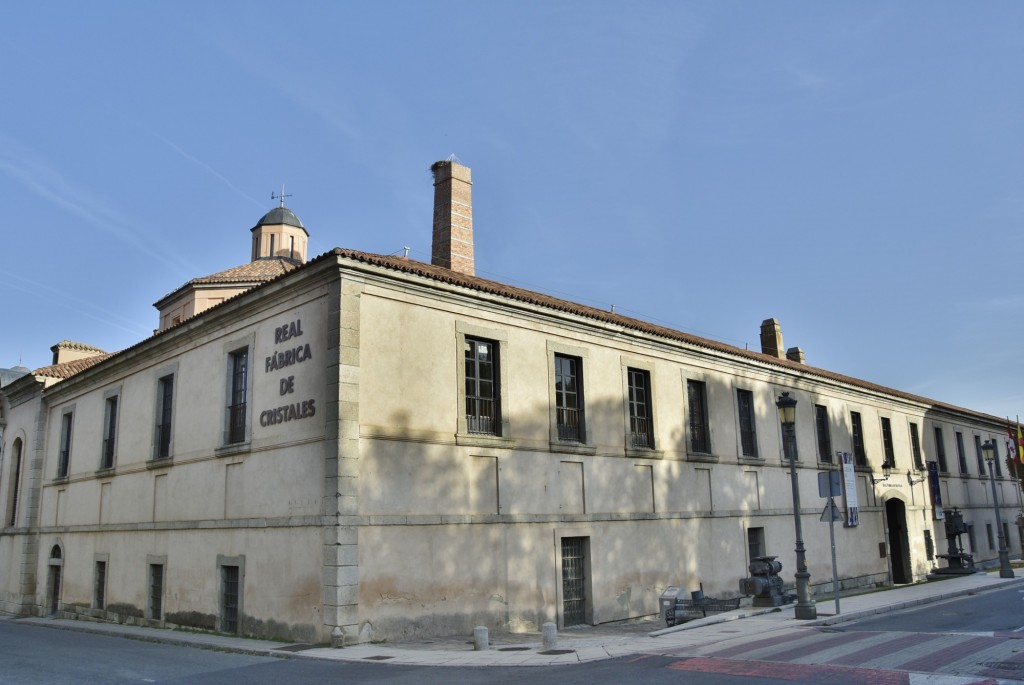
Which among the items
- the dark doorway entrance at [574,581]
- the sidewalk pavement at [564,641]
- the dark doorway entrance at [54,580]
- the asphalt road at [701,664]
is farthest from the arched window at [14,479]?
the dark doorway entrance at [574,581]

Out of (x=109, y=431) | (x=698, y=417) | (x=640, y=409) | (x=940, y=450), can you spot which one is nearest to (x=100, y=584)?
(x=109, y=431)

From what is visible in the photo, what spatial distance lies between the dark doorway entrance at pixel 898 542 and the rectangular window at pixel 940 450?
5590mm

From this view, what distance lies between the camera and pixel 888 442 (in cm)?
3250

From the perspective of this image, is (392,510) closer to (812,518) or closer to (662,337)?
(662,337)

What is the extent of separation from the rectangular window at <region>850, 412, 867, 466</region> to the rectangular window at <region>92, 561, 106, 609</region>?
84.0 feet

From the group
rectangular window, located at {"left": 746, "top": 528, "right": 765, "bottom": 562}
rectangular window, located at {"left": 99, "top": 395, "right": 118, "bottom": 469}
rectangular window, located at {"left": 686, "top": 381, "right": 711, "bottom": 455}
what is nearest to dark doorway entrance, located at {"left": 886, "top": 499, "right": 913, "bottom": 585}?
rectangular window, located at {"left": 746, "top": 528, "right": 765, "bottom": 562}

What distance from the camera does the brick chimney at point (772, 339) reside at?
33531 mm

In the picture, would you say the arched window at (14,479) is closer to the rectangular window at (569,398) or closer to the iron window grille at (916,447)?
the rectangular window at (569,398)

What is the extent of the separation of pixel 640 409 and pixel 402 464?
8.22 metres

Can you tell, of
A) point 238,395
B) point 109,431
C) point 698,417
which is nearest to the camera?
point 238,395

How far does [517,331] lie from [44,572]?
18.1 metres

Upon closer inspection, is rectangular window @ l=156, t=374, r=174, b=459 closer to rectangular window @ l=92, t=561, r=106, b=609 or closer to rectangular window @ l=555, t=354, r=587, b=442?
rectangular window @ l=92, t=561, r=106, b=609

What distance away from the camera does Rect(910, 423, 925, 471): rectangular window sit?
3397 centimetres

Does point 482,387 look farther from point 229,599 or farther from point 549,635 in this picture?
point 229,599
